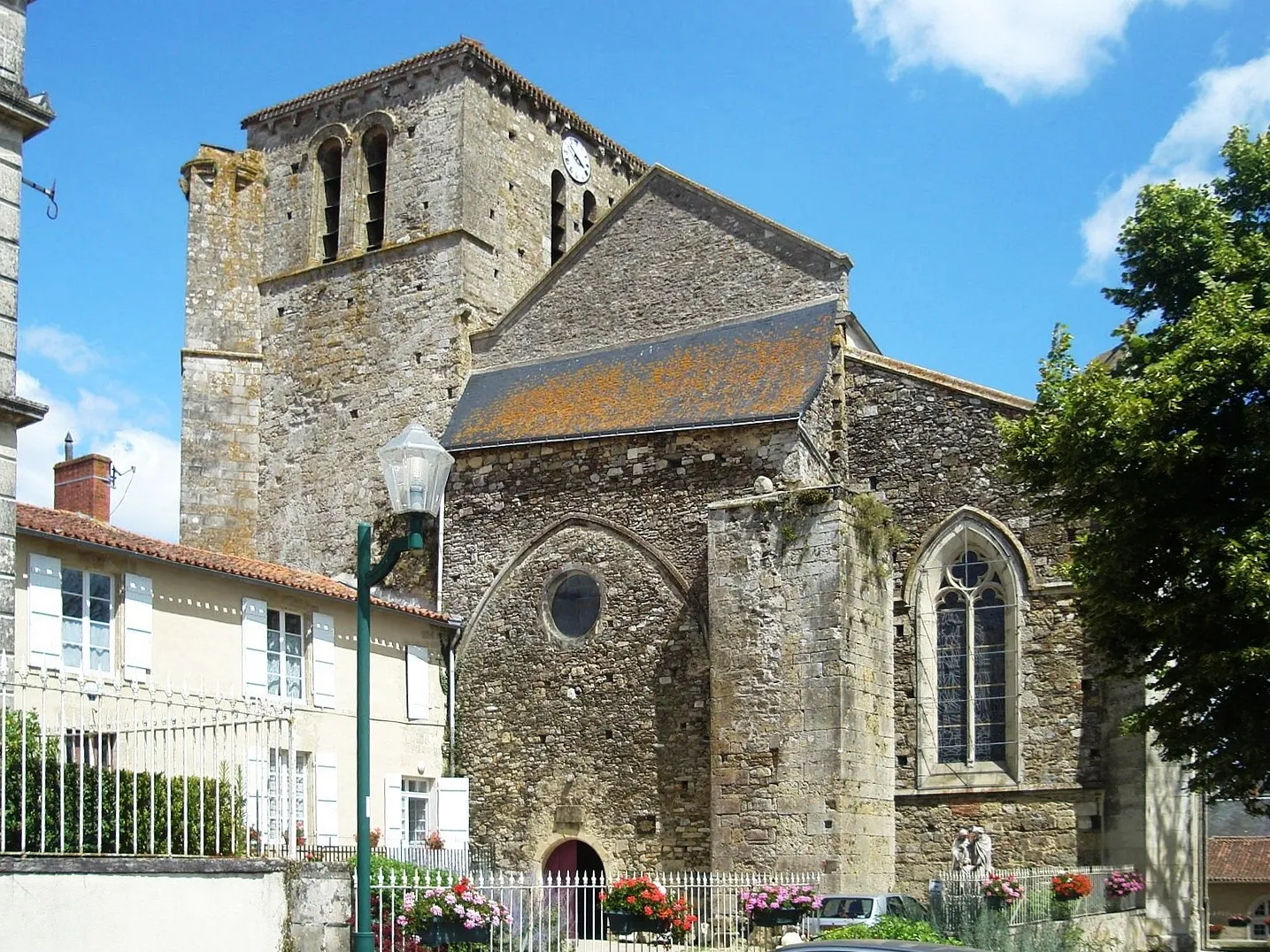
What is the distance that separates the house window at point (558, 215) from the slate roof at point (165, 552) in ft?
28.1

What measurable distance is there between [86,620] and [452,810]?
6.27m

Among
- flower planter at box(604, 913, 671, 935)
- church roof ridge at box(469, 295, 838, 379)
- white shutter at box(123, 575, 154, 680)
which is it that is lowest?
flower planter at box(604, 913, 671, 935)

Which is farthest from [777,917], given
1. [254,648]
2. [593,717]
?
[254,648]

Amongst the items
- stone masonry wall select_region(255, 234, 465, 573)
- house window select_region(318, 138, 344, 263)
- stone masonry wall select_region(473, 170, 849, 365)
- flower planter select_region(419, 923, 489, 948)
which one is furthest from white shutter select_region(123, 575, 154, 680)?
house window select_region(318, 138, 344, 263)

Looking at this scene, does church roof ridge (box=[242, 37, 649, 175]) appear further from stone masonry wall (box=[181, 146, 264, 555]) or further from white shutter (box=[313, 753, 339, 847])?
white shutter (box=[313, 753, 339, 847])

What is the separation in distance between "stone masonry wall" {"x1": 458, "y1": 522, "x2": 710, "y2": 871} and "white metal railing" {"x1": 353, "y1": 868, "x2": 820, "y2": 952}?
0.69 meters

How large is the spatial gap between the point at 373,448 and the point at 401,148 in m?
5.16

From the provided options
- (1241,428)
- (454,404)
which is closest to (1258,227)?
(1241,428)

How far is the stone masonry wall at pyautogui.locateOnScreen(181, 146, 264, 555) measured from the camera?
24531 mm

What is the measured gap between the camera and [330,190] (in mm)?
26406

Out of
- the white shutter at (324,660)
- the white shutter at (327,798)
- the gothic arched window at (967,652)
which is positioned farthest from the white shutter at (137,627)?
the gothic arched window at (967,652)

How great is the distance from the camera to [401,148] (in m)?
25.5

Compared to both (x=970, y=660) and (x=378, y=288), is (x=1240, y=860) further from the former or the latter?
(x=378, y=288)

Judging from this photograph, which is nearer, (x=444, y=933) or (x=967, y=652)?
(x=444, y=933)
